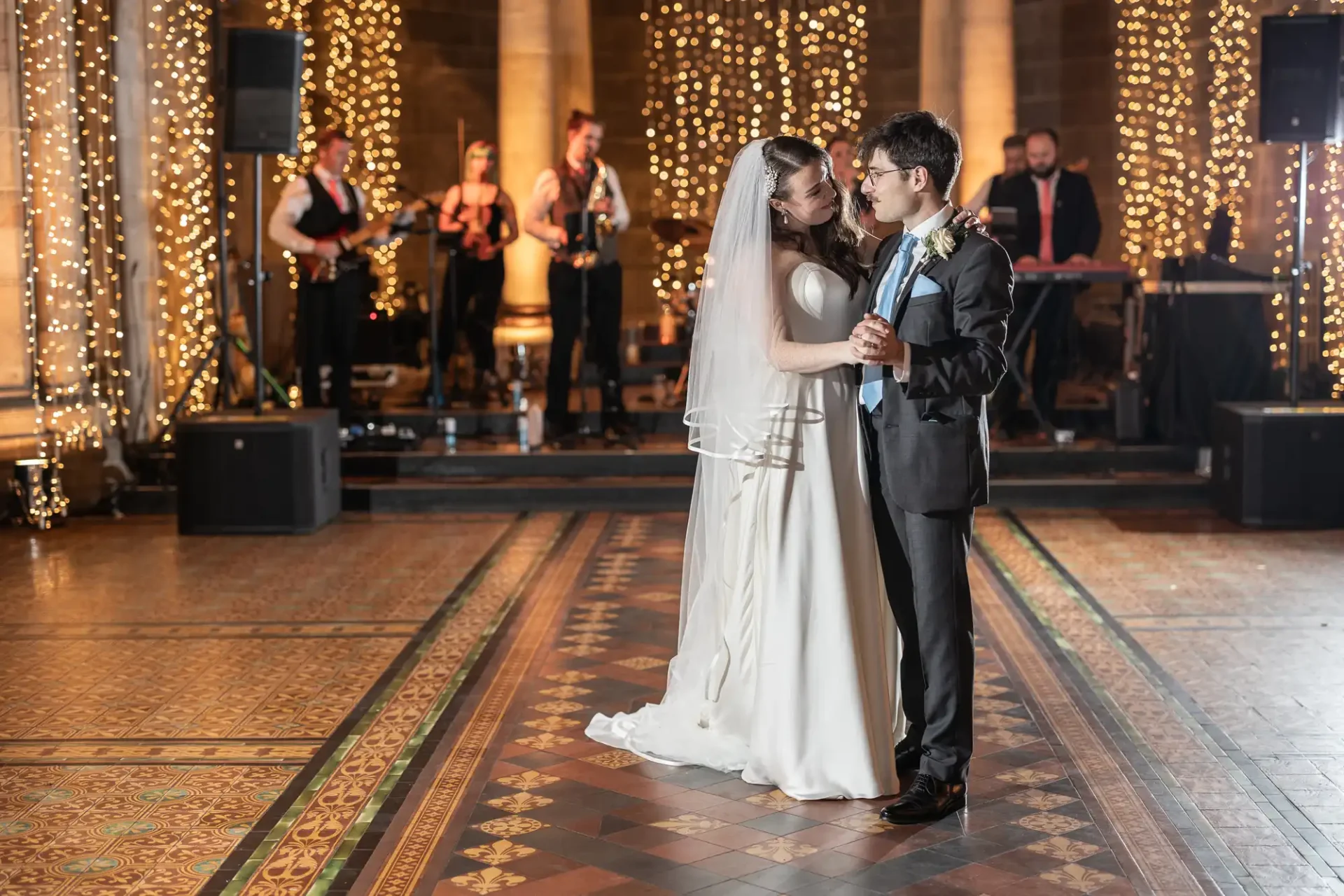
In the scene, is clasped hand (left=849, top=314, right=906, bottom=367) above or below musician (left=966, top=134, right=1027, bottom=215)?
below

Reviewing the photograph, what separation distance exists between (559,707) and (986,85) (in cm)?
748

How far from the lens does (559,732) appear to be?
4.87 meters

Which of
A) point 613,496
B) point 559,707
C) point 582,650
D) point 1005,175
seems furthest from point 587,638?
point 1005,175

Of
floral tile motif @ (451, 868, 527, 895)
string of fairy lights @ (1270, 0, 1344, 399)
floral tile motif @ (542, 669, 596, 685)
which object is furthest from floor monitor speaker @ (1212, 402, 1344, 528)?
floral tile motif @ (451, 868, 527, 895)

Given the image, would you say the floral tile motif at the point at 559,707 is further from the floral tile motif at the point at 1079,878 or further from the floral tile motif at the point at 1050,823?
the floral tile motif at the point at 1079,878

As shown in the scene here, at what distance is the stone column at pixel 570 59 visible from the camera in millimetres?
12039

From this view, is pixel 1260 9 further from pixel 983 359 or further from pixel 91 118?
pixel 983 359

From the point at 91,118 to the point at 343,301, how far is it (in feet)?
5.50

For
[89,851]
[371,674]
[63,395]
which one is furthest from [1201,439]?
[89,851]

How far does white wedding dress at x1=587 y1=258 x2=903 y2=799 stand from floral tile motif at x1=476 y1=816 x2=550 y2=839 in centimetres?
61

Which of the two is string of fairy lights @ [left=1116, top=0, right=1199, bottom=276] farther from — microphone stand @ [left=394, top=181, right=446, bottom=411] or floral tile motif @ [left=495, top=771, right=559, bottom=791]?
floral tile motif @ [left=495, top=771, right=559, bottom=791]

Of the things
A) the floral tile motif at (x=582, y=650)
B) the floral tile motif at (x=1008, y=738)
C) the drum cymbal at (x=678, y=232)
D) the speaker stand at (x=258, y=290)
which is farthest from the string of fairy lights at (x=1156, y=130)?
the floral tile motif at (x=1008, y=738)

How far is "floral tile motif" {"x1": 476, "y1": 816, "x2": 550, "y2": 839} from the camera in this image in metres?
4.02

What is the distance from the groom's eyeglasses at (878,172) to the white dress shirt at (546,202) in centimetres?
576
